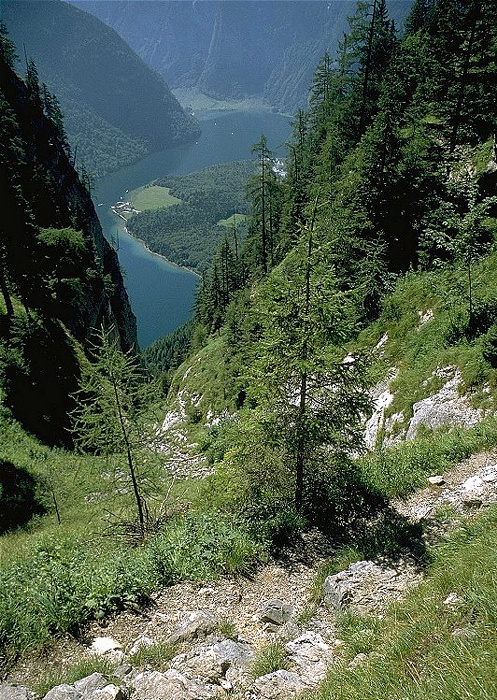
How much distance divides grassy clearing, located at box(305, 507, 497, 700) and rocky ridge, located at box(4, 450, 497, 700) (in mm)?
533

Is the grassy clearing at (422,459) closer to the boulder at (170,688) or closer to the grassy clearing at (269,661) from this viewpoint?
the grassy clearing at (269,661)

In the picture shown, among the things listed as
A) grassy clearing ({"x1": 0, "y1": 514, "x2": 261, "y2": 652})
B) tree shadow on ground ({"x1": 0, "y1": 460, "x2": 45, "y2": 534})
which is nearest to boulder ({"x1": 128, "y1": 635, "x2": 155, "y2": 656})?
grassy clearing ({"x1": 0, "y1": 514, "x2": 261, "y2": 652})

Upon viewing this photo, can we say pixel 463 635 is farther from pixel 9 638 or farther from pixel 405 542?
pixel 9 638

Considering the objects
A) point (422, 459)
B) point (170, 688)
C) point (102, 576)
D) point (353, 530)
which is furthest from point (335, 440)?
point (170, 688)

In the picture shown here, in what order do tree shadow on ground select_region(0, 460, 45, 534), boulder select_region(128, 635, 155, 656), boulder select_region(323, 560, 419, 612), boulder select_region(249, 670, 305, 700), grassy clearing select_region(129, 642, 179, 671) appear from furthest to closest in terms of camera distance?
tree shadow on ground select_region(0, 460, 45, 534) < boulder select_region(323, 560, 419, 612) < boulder select_region(128, 635, 155, 656) < grassy clearing select_region(129, 642, 179, 671) < boulder select_region(249, 670, 305, 700)

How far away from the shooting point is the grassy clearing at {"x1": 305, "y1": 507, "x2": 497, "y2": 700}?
11.6 ft

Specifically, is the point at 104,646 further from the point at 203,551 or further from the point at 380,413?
the point at 380,413

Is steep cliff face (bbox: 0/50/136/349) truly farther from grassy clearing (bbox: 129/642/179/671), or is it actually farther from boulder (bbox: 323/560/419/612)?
grassy clearing (bbox: 129/642/179/671)

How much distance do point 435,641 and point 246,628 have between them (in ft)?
11.5

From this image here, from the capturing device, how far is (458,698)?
10.7 feet

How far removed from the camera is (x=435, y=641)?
179 inches

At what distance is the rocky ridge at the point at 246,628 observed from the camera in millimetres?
5402

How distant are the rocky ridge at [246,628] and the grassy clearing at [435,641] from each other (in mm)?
533

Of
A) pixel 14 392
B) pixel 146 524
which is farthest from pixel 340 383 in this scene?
pixel 14 392
